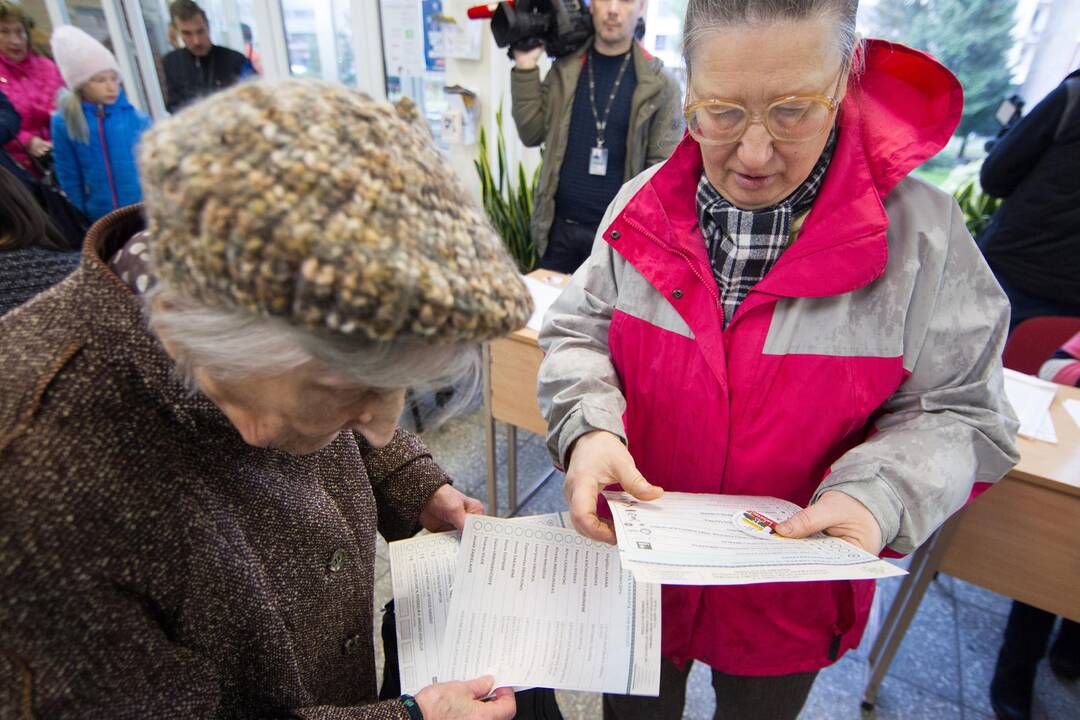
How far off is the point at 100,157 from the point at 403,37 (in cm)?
186

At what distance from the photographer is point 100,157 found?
2.97 meters

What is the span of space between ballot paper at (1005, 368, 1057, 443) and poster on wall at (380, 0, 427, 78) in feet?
11.5

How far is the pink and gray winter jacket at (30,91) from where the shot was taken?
3268 millimetres

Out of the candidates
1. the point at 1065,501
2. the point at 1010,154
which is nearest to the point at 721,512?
the point at 1065,501

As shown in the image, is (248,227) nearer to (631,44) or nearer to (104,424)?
(104,424)

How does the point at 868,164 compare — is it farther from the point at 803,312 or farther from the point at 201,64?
the point at 201,64

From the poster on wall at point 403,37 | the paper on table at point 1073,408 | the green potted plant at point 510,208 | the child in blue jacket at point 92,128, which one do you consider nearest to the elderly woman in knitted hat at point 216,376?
the paper on table at point 1073,408

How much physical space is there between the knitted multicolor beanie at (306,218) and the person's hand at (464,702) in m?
0.57

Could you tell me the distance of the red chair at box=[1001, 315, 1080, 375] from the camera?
1806 millimetres

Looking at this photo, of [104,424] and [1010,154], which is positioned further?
[1010,154]

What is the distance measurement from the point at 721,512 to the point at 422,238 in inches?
24.3

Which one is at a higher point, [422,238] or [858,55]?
[858,55]

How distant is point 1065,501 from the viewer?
1.21m

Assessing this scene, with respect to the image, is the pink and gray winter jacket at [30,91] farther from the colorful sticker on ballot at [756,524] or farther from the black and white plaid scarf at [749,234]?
the colorful sticker on ballot at [756,524]
